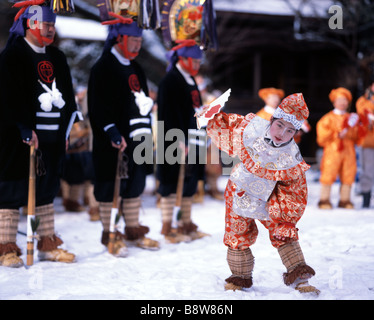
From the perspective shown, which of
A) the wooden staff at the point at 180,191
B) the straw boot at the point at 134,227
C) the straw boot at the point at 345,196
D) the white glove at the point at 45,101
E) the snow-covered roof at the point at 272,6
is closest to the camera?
the white glove at the point at 45,101

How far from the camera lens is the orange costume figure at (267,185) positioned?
8.75 feet

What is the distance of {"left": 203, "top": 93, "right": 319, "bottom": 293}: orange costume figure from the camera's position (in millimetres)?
2668

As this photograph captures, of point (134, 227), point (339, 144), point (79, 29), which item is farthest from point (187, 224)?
point (79, 29)

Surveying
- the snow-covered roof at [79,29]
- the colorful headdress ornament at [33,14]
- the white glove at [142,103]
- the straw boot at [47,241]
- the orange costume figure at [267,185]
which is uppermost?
the snow-covered roof at [79,29]

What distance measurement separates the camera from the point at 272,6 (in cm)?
1179

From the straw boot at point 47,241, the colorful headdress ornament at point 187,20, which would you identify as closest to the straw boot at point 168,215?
the straw boot at point 47,241

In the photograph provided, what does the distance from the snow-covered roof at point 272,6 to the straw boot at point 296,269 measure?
902 centimetres

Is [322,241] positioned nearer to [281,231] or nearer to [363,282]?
[363,282]

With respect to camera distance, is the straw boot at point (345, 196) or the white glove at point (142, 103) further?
the straw boot at point (345, 196)

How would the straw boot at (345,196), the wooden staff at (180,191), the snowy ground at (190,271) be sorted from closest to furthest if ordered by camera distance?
1. the snowy ground at (190,271)
2. the wooden staff at (180,191)
3. the straw boot at (345,196)

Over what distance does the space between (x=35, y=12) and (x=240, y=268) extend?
8.19 ft

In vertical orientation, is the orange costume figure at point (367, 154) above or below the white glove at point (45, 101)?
below

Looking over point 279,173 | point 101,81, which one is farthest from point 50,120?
point 279,173

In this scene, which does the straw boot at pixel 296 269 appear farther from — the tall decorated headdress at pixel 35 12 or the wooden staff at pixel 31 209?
the tall decorated headdress at pixel 35 12
